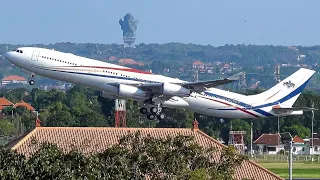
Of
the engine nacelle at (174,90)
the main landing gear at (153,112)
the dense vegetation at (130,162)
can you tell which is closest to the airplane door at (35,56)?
the engine nacelle at (174,90)

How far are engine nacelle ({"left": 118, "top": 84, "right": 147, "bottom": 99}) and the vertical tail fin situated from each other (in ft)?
41.4

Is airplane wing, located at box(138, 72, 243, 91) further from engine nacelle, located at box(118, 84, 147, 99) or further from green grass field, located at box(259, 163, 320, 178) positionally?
green grass field, located at box(259, 163, 320, 178)

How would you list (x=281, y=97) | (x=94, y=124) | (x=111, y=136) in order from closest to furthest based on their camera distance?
(x=111, y=136) < (x=281, y=97) < (x=94, y=124)

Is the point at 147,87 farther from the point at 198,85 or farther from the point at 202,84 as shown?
the point at 202,84

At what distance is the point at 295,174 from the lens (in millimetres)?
131375

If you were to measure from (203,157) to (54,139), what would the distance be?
26.4 metres

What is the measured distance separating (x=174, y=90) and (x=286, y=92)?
54.2 feet

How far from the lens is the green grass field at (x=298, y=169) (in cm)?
12912

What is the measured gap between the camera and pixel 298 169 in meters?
144

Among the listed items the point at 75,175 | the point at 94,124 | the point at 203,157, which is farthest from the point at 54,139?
the point at 94,124

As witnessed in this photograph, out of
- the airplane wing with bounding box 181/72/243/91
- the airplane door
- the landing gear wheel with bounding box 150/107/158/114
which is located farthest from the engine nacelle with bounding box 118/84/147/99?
the airplane door

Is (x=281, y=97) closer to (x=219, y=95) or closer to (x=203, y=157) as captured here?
(x=219, y=95)

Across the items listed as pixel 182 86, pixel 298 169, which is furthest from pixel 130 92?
pixel 298 169

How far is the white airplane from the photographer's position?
100625 mm
